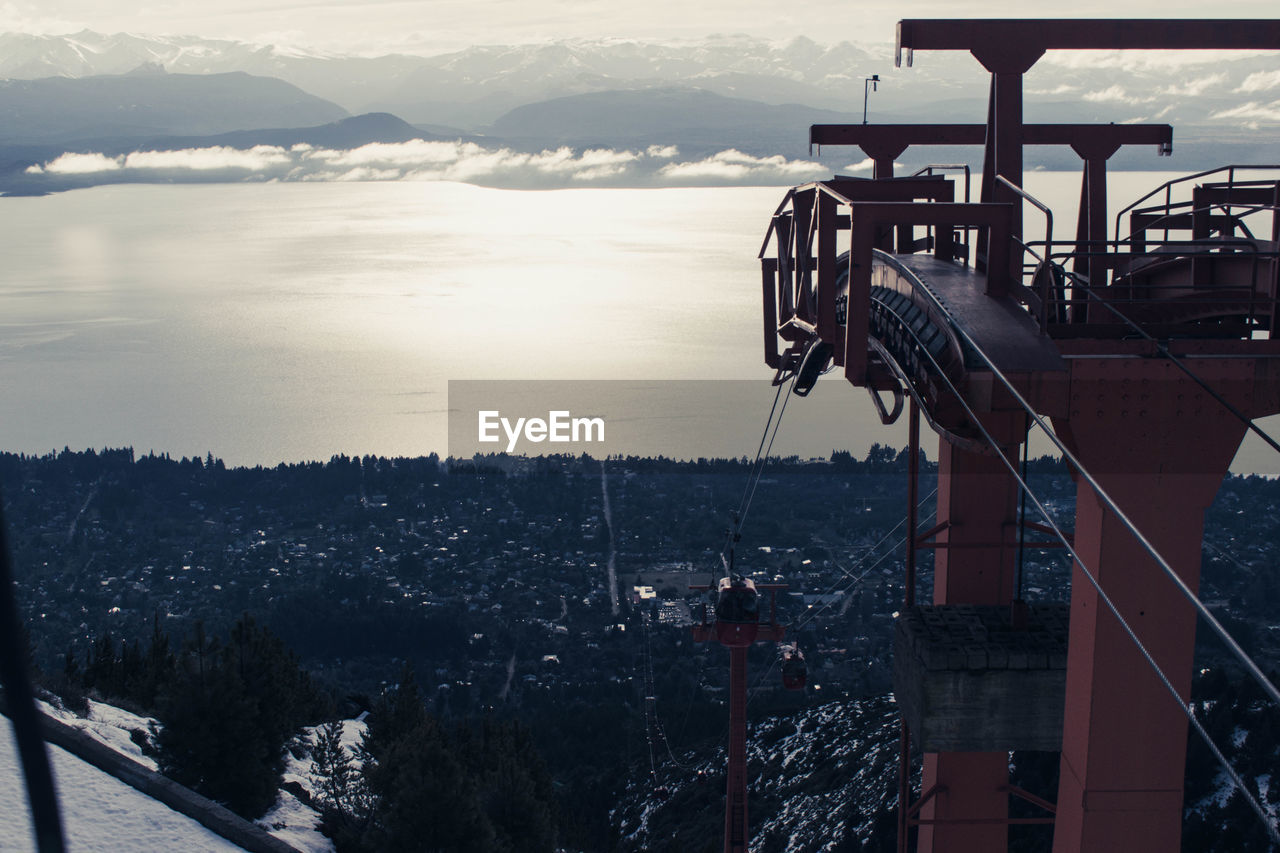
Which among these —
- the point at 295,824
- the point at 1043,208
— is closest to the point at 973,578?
the point at 1043,208

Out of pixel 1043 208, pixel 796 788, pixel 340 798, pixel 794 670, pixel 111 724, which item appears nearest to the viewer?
pixel 1043 208

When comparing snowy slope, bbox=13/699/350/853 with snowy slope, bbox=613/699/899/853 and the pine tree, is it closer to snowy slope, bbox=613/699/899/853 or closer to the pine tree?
the pine tree

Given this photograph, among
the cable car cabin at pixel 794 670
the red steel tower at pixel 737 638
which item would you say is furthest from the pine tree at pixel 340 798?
the cable car cabin at pixel 794 670

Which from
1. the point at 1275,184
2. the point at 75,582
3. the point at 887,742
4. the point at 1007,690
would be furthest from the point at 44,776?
the point at 75,582

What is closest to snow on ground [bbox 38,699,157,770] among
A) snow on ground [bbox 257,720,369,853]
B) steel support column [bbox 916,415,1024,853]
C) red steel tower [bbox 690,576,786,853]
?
snow on ground [bbox 257,720,369,853]

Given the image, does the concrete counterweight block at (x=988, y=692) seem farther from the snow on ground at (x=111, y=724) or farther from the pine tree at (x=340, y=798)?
the snow on ground at (x=111, y=724)

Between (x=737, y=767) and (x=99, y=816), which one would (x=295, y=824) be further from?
(x=737, y=767)
